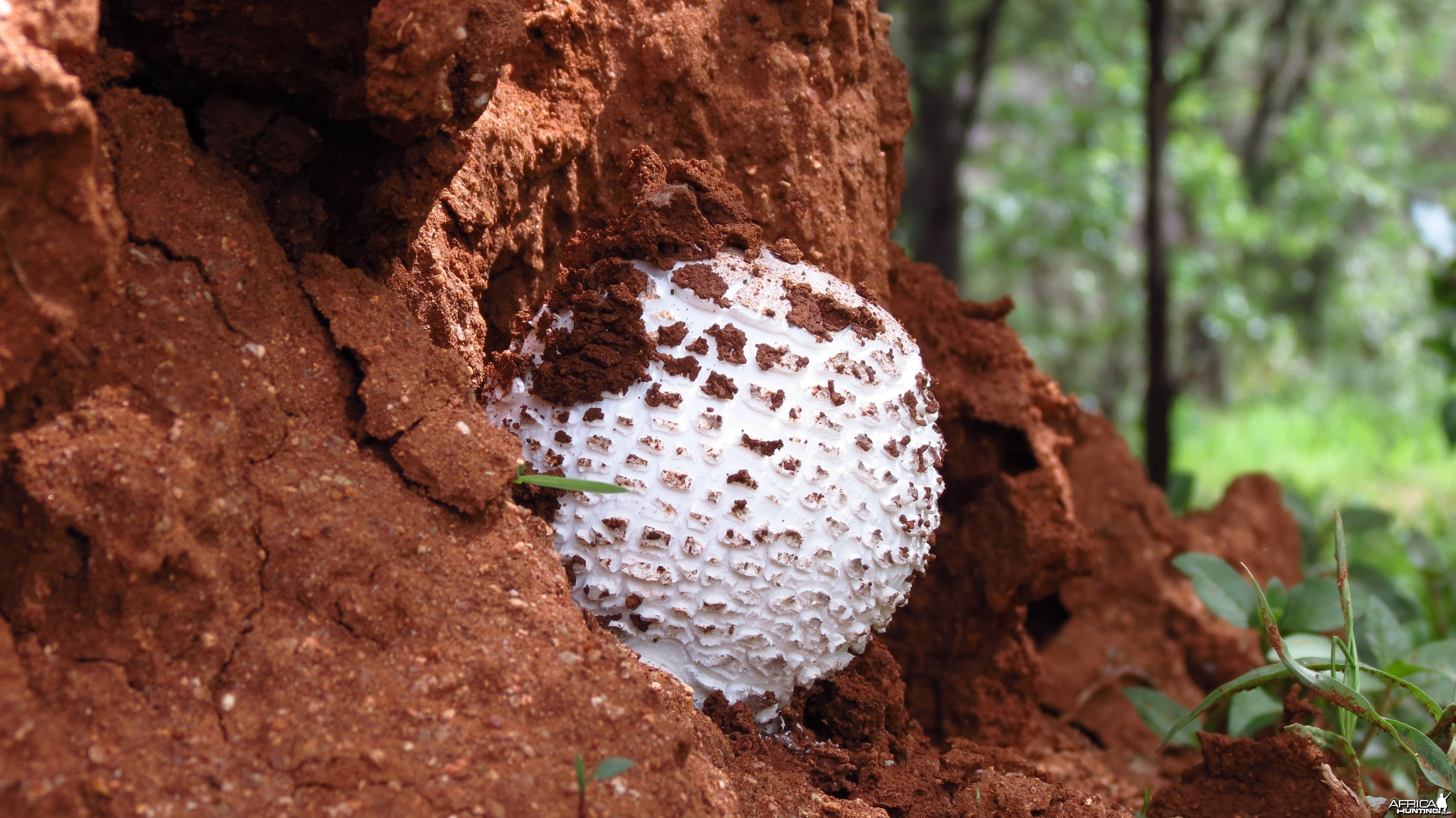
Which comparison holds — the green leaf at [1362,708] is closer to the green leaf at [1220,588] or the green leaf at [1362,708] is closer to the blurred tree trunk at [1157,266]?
the green leaf at [1220,588]

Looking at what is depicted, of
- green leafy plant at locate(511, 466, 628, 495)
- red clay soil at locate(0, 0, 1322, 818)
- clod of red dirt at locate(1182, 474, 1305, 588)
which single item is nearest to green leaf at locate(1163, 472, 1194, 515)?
clod of red dirt at locate(1182, 474, 1305, 588)

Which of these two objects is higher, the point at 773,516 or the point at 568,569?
the point at 773,516

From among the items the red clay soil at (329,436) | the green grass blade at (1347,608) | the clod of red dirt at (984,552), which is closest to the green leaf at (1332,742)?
the green grass blade at (1347,608)

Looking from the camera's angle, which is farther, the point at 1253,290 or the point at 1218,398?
the point at 1218,398

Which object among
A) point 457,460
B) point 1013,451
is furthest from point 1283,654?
point 457,460

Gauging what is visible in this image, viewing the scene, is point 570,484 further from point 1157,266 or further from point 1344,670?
point 1157,266

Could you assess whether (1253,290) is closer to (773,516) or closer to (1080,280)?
(1080,280)

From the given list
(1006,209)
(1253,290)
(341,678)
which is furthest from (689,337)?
(1253,290)
